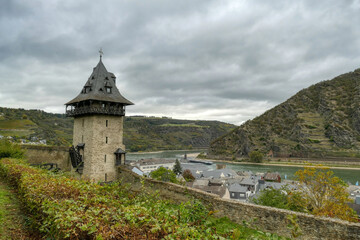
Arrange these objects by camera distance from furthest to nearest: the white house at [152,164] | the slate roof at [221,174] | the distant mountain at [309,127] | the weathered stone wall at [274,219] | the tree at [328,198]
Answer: the distant mountain at [309,127] → the white house at [152,164] → the slate roof at [221,174] → the tree at [328,198] → the weathered stone wall at [274,219]

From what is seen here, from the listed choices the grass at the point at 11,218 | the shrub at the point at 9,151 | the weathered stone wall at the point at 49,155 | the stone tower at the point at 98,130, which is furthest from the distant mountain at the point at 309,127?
the grass at the point at 11,218

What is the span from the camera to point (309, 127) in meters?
120

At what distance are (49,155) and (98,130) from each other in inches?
220

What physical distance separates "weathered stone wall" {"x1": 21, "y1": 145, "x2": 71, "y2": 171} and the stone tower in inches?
79.6

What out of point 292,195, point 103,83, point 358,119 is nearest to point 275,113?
point 358,119

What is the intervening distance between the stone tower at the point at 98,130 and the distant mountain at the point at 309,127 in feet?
351

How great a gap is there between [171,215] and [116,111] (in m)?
12.1

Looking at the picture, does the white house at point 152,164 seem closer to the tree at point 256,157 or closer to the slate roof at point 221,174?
the slate roof at point 221,174

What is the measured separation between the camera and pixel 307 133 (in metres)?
115

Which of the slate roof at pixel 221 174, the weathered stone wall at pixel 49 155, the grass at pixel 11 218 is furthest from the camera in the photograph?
the slate roof at pixel 221 174

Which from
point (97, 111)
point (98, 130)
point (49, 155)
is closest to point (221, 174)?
point (49, 155)

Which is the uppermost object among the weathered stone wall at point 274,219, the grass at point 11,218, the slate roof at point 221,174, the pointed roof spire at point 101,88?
the pointed roof spire at point 101,88

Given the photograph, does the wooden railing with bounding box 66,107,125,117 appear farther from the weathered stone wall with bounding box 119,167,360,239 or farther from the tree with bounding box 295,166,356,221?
the tree with bounding box 295,166,356,221

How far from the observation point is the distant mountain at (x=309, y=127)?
105 m
